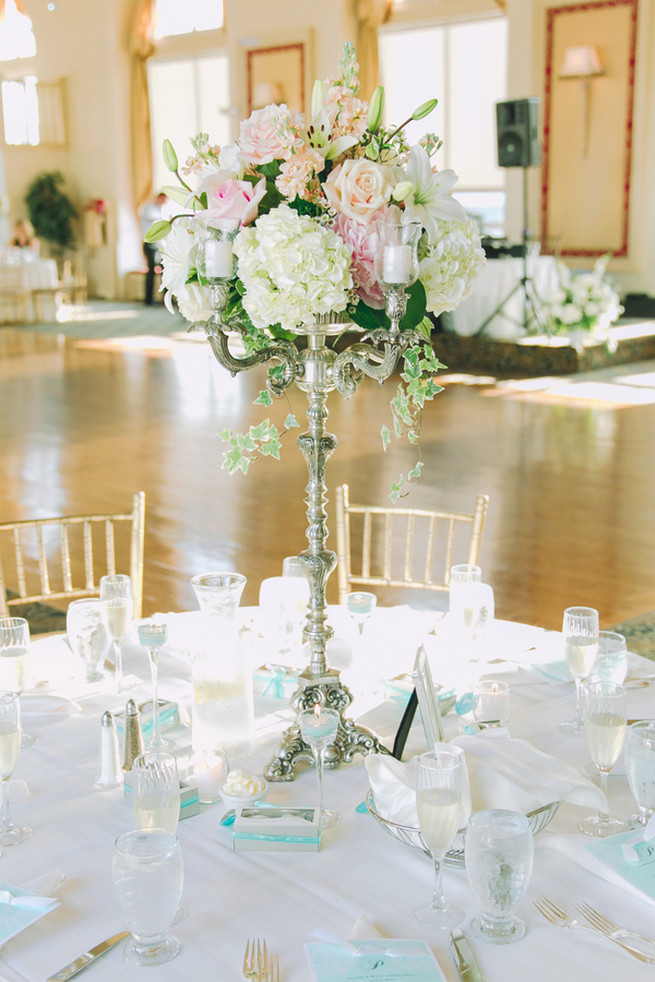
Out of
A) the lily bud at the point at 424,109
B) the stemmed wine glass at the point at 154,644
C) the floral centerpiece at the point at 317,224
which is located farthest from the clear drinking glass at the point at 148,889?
the lily bud at the point at 424,109

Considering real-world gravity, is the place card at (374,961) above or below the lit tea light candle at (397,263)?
below

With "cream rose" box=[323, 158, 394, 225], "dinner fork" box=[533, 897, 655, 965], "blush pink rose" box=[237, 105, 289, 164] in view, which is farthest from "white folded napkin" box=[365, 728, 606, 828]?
"blush pink rose" box=[237, 105, 289, 164]

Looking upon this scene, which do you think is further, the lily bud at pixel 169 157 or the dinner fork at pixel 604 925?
the lily bud at pixel 169 157

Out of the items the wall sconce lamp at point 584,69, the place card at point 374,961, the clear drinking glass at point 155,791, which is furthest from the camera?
the wall sconce lamp at point 584,69

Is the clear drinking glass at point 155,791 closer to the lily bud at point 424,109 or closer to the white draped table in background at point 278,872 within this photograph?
the white draped table in background at point 278,872

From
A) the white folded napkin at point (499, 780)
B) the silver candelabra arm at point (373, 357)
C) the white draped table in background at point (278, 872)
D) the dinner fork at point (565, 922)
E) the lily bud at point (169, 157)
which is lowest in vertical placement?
the white draped table in background at point (278, 872)

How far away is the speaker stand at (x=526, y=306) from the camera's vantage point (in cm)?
995

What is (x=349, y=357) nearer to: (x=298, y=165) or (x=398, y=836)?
(x=298, y=165)

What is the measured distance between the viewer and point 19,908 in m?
1.30

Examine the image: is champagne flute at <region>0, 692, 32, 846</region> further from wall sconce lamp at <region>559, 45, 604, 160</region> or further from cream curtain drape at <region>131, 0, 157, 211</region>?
cream curtain drape at <region>131, 0, 157, 211</region>

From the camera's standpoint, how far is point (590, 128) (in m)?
11.7

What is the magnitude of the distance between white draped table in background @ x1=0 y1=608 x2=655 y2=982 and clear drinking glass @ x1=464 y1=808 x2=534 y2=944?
0.08 feet

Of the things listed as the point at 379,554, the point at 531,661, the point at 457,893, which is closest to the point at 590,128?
the point at 379,554

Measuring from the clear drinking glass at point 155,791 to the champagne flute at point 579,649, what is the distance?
70cm
